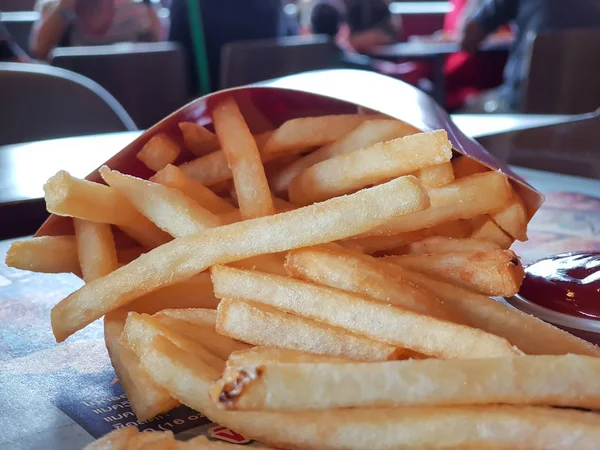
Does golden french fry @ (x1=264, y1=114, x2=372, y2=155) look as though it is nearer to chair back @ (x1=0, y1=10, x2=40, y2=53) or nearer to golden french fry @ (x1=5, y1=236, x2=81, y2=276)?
golden french fry @ (x1=5, y1=236, x2=81, y2=276)

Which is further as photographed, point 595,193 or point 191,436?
point 595,193

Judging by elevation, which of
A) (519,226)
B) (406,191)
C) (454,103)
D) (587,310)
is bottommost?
(454,103)

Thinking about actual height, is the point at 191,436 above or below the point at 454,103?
above

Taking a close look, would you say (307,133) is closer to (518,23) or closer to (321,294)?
(321,294)

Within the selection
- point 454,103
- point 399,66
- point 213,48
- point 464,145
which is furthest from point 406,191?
point 454,103

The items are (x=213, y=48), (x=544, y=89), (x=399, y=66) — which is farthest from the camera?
(x=399, y=66)

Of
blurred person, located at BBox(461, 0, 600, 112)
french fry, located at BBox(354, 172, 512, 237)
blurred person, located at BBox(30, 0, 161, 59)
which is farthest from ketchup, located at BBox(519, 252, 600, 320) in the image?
blurred person, located at BBox(30, 0, 161, 59)

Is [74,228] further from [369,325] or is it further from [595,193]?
[595,193]
